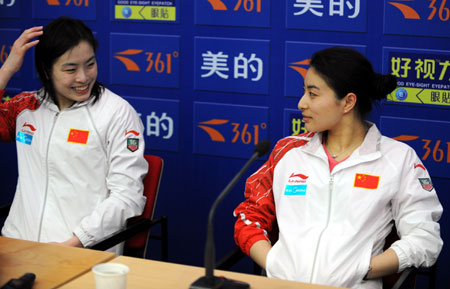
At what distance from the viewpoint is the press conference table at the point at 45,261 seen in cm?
183

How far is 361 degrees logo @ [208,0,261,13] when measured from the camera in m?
3.10

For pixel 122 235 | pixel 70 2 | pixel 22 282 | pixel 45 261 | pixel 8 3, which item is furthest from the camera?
pixel 8 3

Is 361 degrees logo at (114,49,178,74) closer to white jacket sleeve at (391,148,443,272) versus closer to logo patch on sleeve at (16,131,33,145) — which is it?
logo patch on sleeve at (16,131,33,145)

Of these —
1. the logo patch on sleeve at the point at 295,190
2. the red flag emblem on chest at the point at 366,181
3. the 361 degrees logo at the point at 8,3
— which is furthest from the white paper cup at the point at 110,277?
the 361 degrees logo at the point at 8,3

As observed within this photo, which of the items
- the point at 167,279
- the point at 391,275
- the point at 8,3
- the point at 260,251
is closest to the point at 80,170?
the point at 260,251

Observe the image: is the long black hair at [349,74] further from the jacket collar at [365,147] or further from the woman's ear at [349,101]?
the jacket collar at [365,147]

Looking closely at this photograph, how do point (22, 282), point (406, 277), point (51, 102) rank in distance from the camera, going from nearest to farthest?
point (22, 282) → point (406, 277) → point (51, 102)

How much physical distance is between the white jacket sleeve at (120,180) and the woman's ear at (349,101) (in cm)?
80

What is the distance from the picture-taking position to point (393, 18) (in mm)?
2881

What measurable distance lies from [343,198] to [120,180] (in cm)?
85

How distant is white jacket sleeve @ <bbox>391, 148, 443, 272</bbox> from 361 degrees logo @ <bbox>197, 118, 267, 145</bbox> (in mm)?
1059

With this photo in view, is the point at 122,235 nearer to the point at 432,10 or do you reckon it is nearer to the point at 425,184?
the point at 425,184

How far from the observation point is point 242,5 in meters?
3.13

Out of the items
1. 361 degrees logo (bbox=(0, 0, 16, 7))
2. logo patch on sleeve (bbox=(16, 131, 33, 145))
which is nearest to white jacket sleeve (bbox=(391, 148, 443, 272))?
logo patch on sleeve (bbox=(16, 131, 33, 145))
